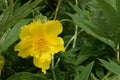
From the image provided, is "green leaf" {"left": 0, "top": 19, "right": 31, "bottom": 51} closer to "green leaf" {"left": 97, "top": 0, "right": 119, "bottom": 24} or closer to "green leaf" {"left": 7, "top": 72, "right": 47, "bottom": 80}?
"green leaf" {"left": 7, "top": 72, "right": 47, "bottom": 80}

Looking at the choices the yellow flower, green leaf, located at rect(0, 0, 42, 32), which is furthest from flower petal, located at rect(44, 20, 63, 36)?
green leaf, located at rect(0, 0, 42, 32)

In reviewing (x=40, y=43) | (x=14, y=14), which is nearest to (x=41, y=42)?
(x=40, y=43)

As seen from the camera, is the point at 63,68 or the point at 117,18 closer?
the point at 117,18

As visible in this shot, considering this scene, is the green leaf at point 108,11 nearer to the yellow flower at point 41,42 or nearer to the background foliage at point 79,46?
the background foliage at point 79,46

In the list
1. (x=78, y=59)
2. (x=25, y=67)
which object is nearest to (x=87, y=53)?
(x=78, y=59)

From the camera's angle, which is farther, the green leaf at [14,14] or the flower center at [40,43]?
the flower center at [40,43]

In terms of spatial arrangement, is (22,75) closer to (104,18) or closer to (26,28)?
(26,28)

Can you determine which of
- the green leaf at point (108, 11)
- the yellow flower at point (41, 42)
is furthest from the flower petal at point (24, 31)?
the green leaf at point (108, 11)
